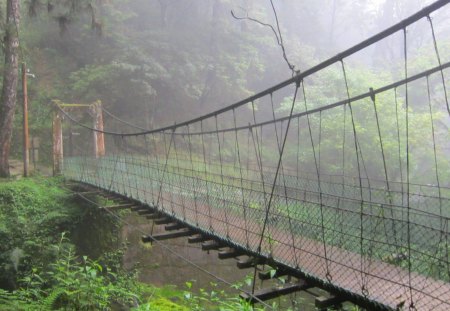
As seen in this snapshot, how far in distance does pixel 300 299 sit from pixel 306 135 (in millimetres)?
4963

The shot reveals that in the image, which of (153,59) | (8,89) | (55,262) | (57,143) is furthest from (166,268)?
(153,59)

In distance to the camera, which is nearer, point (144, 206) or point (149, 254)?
point (144, 206)

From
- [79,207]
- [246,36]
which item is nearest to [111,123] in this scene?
[246,36]

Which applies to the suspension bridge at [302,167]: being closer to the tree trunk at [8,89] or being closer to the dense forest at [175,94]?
the dense forest at [175,94]

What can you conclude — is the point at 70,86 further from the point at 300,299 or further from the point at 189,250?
the point at 300,299

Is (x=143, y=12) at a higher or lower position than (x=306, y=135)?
higher

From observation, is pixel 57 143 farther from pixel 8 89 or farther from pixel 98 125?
pixel 8 89

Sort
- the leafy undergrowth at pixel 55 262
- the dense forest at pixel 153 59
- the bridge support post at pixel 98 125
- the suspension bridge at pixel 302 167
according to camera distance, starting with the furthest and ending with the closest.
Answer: the dense forest at pixel 153 59 → the bridge support post at pixel 98 125 → the leafy undergrowth at pixel 55 262 → the suspension bridge at pixel 302 167

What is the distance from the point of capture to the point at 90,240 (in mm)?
5137

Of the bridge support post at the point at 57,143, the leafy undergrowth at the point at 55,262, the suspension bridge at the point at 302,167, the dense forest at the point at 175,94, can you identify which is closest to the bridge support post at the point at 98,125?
the suspension bridge at the point at 302,167

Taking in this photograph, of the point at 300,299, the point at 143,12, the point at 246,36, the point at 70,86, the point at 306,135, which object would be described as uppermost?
the point at 143,12

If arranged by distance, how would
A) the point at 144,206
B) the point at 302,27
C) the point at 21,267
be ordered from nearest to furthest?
the point at 144,206 → the point at 21,267 → the point at 302,27

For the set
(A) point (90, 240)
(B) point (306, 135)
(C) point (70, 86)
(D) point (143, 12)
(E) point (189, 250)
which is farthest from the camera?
(D) point (143, 12)

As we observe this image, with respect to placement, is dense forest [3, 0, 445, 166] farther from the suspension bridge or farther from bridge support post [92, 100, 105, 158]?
bridge support post [92, 100, 105, 158]
